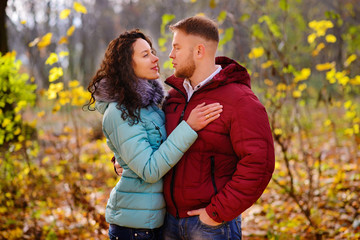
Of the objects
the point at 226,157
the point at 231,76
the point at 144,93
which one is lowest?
the point at 226,157

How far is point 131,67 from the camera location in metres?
2.15

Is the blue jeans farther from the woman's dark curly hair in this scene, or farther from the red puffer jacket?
the woman's dark curly hair

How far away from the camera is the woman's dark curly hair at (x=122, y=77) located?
200 cm

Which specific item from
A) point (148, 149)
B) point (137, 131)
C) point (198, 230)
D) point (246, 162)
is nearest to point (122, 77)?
point (137, 131)

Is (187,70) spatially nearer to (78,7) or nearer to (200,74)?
(200,74)

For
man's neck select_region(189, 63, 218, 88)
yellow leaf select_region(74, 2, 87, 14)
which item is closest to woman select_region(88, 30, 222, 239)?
man's neck select_region(189, 63, 218, 88)

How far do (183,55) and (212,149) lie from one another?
648mm

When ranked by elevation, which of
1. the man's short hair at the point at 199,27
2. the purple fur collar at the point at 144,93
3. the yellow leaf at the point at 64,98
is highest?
the man's short hair at the point at 199,27

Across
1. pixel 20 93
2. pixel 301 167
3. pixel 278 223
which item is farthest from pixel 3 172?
pixel 301 167

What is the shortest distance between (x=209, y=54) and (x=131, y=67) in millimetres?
532

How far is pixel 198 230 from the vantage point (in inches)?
74.0

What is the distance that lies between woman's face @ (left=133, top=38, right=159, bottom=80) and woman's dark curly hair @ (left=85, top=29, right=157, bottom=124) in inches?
1.2

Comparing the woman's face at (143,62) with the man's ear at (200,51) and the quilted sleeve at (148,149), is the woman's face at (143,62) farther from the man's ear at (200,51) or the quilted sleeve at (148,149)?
the quilted sleeve at (148,149)

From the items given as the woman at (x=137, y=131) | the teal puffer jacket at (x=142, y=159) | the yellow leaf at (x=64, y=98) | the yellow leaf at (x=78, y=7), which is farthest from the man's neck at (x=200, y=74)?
the yellow leaf at (x=64, y=98)
